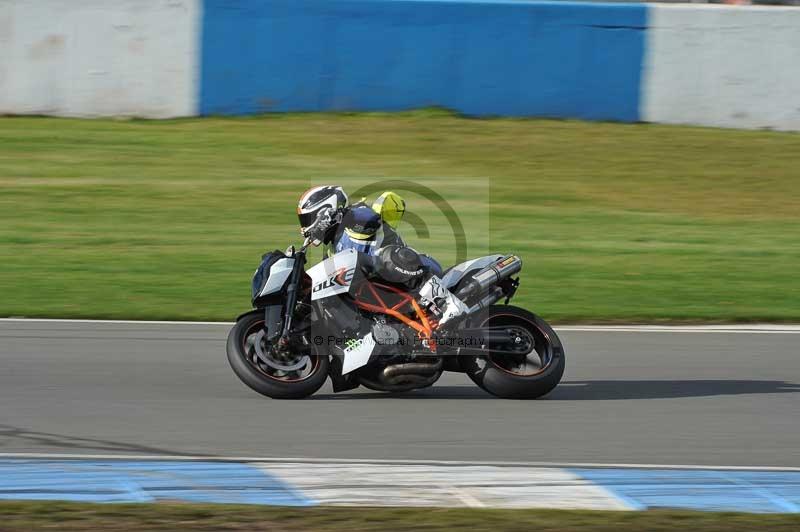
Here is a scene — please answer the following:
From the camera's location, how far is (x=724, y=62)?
2045 centimetres

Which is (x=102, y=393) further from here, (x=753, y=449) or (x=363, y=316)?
(x=753, y=449)

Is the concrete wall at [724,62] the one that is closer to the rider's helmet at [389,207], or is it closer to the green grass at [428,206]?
the green grass at [428,206]

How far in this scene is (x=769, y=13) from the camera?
2048cm

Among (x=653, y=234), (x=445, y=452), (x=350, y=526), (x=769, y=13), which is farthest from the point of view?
(x=769, y=13)

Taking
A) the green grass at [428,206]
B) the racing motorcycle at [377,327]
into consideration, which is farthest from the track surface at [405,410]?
the green grass at [428,206]

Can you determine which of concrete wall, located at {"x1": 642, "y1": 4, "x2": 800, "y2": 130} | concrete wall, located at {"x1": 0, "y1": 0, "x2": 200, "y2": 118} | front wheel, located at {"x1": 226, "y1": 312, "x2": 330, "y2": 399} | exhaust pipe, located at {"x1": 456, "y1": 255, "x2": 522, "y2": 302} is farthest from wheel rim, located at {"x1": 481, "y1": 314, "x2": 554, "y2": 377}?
concrete wall, located at {"x1": 642, "y1": 4, "x2": 800, "y2": 130}

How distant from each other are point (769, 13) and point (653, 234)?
254 inches

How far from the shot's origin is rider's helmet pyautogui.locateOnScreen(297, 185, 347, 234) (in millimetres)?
8070

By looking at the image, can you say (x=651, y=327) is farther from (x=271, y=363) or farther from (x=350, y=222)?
(x=271, y=363)

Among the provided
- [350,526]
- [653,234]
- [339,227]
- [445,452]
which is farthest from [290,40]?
[350,526]

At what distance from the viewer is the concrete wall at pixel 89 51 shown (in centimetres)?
1975

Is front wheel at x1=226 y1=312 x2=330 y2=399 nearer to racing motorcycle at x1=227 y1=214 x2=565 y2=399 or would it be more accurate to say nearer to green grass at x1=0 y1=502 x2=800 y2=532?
racing motorcycle at x1=227 y1=214 x2=565 y2=399

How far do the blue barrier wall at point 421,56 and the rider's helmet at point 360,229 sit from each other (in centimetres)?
1249

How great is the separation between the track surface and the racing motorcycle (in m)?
0.20
